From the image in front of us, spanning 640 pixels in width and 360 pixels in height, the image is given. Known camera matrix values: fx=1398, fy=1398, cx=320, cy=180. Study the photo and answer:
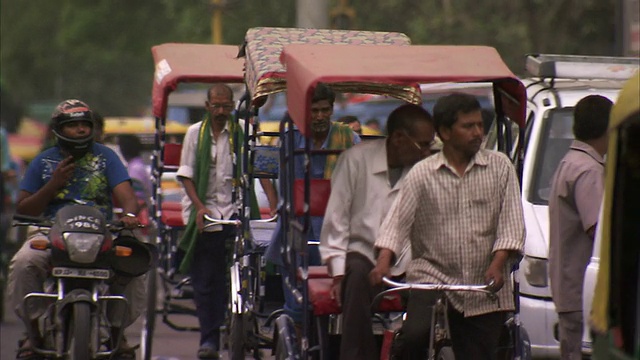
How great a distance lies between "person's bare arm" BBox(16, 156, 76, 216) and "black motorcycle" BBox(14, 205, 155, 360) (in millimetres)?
102

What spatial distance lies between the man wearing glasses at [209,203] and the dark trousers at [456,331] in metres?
3.79

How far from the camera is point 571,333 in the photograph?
23.2 feet

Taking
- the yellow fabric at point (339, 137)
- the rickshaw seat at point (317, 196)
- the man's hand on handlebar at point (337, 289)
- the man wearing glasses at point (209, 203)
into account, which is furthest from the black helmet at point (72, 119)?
the man's hand on handlebar at point (337, 289)

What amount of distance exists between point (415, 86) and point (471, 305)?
92.8 inches

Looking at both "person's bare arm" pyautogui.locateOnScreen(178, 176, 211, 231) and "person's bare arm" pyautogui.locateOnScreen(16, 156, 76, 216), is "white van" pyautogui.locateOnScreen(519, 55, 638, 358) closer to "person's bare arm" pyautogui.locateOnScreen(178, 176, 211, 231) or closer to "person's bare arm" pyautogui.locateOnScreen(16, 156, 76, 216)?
"person's bare arm" pyautogui.locateOnScreen(178, 176, 211, 231)

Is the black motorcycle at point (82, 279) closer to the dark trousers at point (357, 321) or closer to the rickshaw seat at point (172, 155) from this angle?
the dark trousers at point (357, 321)

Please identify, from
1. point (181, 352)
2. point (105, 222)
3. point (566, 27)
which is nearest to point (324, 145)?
point (105, 222)

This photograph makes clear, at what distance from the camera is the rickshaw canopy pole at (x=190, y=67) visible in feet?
30.1

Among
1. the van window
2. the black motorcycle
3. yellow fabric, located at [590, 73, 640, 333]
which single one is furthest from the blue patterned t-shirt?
yellow fabric, located at [590, 73, 640, 333]

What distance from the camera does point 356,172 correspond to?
635 centimetres

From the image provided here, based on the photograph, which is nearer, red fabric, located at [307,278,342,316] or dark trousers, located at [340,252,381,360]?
dark trousers, located at [340,252,381,360]

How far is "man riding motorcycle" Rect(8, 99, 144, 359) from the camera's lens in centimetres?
770

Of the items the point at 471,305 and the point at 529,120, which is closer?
the point at 471,305

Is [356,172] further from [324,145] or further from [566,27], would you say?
[566,27]
